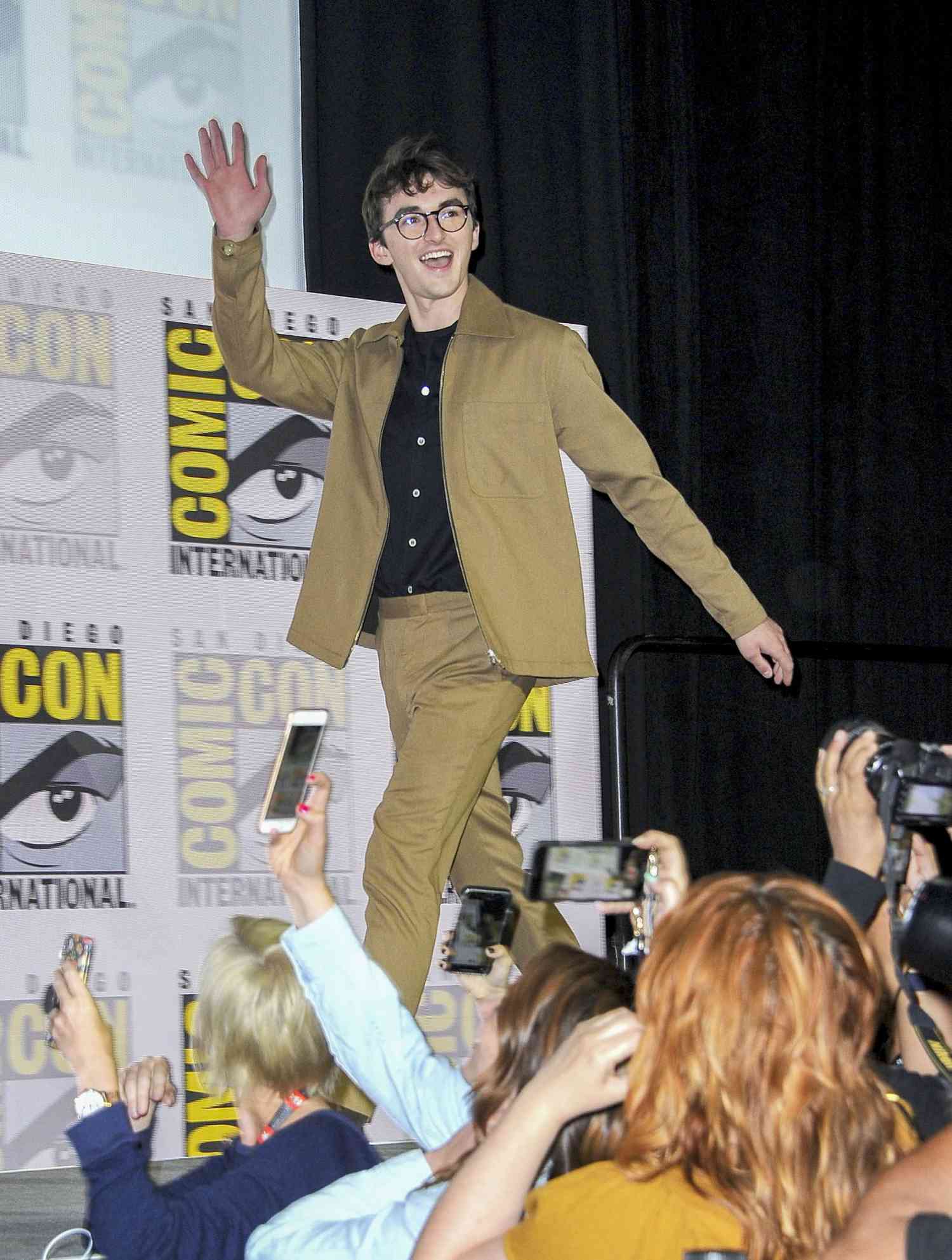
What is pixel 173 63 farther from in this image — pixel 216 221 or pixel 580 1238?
pixel 580 1238

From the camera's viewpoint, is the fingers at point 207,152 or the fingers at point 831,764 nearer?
the fingers at point 831,764

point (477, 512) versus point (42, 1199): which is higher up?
point (477, 512)

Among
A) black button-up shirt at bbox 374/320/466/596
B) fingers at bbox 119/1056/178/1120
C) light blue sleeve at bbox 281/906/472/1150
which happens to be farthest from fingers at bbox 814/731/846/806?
black button-up shirt at bbox 374/320/466/596

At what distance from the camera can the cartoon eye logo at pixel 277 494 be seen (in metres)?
2.86

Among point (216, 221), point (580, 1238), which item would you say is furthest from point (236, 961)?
point (216, 221)

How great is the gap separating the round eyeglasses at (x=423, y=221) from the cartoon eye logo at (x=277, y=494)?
23.0 inches

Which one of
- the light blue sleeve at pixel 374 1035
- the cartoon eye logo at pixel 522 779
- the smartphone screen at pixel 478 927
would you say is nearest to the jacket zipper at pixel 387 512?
the cartoon eye logo at pixel 522 779

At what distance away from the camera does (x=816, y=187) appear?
439 centimetres

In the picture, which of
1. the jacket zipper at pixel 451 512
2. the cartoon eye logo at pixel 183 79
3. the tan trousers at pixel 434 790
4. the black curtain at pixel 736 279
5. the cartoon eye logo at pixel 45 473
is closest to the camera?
the tan trousers at pixel 434 790

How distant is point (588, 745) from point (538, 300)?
124 cm

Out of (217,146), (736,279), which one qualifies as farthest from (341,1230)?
(736,279)

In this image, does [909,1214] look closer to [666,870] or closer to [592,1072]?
[592,1072]

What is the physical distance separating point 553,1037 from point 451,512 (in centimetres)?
137

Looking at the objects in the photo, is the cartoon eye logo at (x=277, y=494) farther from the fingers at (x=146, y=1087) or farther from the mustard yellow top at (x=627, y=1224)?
the mustard yellow top at (x=627, y=1224)
